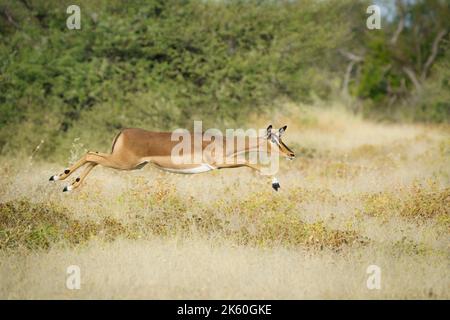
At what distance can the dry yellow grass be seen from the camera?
692 centimetres

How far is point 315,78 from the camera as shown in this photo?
1903cm

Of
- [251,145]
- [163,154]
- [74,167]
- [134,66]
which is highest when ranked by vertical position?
[134,66]

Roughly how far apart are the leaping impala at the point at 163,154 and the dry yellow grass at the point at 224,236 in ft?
1.94

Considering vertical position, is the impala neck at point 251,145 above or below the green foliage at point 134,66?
below

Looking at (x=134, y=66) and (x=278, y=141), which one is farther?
(x=134, y=66)

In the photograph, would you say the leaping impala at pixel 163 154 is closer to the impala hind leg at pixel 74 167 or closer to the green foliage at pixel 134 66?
the impala hind leg at pixel 74 167

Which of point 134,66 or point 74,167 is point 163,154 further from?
point 134,66

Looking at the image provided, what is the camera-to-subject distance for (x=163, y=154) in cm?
945

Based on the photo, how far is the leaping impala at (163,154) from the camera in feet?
30.8

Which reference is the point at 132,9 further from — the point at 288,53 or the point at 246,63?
the point at 288,53

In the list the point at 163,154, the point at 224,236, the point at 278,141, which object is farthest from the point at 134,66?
the point at 224,236

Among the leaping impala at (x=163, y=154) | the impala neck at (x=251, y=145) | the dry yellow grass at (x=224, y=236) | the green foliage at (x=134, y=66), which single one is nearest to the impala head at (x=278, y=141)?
the leaping impala at (x=163, y=154)

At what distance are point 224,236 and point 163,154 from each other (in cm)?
146

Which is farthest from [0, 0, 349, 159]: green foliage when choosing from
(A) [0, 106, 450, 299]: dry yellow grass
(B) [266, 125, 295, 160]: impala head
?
(B) [266, 125, 295, 160]: impala head
